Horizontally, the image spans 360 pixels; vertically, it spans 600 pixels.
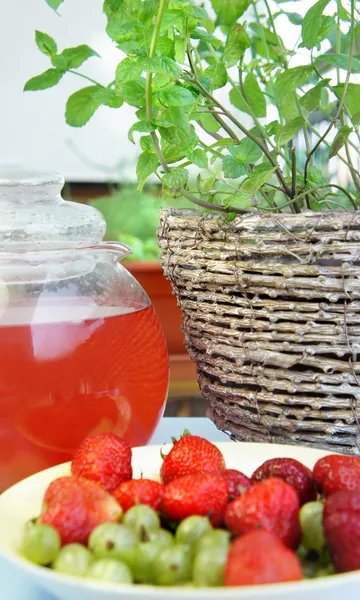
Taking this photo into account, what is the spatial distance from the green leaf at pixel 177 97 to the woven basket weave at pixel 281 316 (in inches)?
3.8

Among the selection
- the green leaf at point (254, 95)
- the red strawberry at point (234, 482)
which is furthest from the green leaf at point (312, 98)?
the red strawberry at point (234, 482)

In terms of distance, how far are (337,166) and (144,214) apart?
0.93 m

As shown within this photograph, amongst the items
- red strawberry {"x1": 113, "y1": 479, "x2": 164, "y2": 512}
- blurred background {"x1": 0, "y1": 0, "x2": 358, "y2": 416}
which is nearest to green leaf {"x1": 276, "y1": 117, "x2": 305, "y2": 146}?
red strawberry {"x1": 113, "y1": 479, "x2": 164, "y2": 512}

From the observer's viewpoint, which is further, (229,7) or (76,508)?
(229,7)

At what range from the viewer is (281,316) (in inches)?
21.4

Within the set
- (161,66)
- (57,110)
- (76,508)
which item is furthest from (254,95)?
(57,110)

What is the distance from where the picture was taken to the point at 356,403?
0.55 m

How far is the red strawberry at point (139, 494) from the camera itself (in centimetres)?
44

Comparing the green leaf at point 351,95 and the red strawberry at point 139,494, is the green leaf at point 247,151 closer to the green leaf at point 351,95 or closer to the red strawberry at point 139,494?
the green leaf at point 351,95

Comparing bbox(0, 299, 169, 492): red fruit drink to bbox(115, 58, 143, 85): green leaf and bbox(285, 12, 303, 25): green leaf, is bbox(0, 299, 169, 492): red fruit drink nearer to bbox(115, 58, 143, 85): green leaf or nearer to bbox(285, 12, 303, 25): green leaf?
bbox(115, 58, 143, 85): green leaf

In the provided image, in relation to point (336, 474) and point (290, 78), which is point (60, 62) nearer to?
point (290, 78)

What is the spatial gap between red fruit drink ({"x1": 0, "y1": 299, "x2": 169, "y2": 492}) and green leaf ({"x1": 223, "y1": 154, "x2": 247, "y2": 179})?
15 cm

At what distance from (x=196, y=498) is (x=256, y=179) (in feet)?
0.81

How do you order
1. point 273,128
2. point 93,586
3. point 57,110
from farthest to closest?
point 57,110 → point 273,128 → point 93,586
